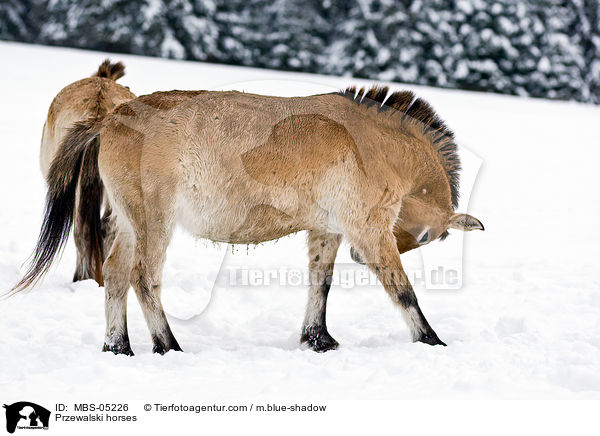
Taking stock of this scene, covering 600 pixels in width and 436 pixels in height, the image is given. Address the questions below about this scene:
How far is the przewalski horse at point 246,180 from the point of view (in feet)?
15.6

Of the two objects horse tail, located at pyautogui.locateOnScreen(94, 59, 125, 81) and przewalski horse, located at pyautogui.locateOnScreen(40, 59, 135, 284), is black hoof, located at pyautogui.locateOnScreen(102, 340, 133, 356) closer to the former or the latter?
przewalski horse, located at pyautogui.locateOnScreen(40, 59, 135, 284)

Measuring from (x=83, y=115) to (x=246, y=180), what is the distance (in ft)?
8.07

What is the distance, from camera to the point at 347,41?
26703 millimetres

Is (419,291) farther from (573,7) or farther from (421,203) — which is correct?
(573,7)

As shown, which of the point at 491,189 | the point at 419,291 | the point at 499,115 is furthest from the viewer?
the point at 499,115

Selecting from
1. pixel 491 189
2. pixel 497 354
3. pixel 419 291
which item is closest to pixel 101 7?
pixel 491 189

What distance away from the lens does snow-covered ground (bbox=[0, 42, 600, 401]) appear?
13.5 feet

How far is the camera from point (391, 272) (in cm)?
502

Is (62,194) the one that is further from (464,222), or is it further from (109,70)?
(464,222)

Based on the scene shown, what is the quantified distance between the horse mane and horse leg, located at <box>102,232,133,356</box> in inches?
78.7

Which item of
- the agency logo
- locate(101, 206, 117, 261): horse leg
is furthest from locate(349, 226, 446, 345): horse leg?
locate(101, 206, 117, 261): horse leg

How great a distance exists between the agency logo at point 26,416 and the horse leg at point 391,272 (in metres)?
2.35

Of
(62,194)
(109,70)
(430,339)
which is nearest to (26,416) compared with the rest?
(62,194)

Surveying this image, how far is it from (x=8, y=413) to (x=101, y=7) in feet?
79.2
